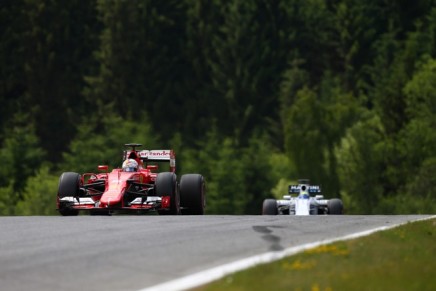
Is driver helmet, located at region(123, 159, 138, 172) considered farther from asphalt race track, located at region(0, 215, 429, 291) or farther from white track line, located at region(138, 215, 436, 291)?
white track line, located at region(138, 215, 436, 291)

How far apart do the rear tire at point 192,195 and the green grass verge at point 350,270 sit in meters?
12.1

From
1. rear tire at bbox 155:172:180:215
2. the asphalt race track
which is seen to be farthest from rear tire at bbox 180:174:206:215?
the asphalt race track

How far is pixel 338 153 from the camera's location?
94.9 metres

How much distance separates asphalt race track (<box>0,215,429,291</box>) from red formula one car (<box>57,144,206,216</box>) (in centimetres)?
471

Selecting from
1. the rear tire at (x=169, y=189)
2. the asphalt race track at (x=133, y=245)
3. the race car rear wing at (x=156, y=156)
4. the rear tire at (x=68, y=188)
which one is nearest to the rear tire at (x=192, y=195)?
the rear tire at (x=169, y=189)

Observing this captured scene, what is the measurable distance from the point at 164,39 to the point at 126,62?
7.38m

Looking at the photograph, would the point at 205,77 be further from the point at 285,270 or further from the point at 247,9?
the point at 285,270

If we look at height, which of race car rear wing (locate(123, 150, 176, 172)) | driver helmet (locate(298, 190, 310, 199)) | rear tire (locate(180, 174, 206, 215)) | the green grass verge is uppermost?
race car rear wing (locate(123, 150, 176, 172))

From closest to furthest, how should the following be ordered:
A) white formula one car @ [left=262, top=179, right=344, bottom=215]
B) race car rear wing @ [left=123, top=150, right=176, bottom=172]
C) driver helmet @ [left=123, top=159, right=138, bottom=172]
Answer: driver helmet @ [left=123, top=159, right=138, bottom=172] → race car rear wing @ [left=123, top=150, right=176, bottom=172] → white formula one car @ [left=262, top=179, right=344, bottom=215]

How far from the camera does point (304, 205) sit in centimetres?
4425

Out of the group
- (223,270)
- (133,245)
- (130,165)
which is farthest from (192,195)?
(223,270)

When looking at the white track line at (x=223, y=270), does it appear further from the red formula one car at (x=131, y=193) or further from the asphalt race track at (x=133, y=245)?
the red formula one car at (x=131, y=193)

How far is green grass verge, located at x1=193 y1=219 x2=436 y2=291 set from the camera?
1388 centimetres

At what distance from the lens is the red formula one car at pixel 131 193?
29594 mm
